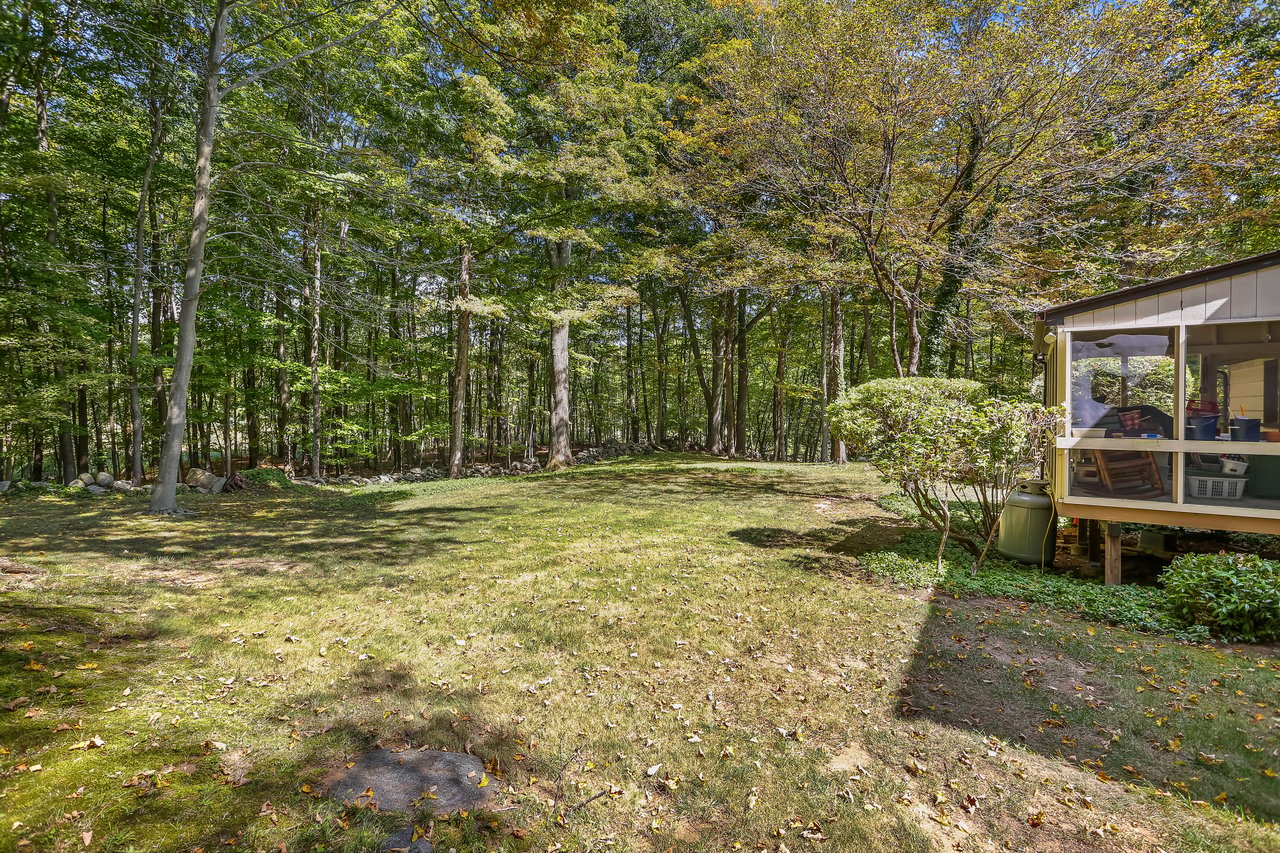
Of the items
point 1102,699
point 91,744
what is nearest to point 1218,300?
point 1102,699

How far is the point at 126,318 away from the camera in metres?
14.6

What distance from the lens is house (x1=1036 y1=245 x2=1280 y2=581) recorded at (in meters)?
5.04

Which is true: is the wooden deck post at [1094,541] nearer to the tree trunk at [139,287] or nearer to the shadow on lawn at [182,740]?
the shadow on lawn at [182,740]

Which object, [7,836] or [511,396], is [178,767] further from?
[511,396]

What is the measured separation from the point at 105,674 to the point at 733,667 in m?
3.79

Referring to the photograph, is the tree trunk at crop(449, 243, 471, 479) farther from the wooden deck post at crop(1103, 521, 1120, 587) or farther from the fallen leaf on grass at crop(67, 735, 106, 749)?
the wooden deck post at crop(1103, 521, 1120, 587)

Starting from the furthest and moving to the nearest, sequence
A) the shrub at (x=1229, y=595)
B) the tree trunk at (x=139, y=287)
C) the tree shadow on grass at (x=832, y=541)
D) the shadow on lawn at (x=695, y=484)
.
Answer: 1. the tree trunk at (x=139, y=287)
2. the shadow on lawn at (x=695, y=484)
3. the tree shadow on grass at (x=832, y=541)
4. the shrub at (x=1229, y=595)

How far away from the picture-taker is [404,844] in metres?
1.98

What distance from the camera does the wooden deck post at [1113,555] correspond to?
541 cm

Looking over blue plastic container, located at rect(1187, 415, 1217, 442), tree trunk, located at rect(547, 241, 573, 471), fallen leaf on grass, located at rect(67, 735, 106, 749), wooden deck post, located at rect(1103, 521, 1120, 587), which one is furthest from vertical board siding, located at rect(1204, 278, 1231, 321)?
tree trunk, located at rect(547, 241, 573, 471)

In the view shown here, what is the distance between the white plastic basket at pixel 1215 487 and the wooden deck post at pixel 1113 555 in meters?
0.77

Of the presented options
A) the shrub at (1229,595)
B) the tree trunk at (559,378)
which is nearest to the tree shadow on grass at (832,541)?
the shrub at (1229,595)

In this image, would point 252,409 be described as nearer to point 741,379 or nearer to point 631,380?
point 631,380

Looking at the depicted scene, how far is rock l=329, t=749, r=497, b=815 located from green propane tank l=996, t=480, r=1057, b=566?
6.19 metres
